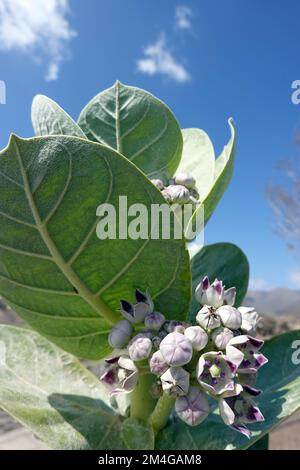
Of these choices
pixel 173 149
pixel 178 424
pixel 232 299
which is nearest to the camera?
pixel 232 299

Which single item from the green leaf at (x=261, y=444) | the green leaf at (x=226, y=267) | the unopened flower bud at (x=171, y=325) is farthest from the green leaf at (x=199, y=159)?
the green leaf at (x=261, y=444)

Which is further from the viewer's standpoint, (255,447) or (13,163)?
(255,447)

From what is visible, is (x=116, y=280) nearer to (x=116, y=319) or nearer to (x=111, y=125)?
(x=116, y=319)

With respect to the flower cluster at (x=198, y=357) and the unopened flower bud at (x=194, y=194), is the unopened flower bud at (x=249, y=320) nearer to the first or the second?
the flower cluster at (x=198, y=357)

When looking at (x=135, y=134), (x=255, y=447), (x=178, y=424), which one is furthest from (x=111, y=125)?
(x=255, y=447)

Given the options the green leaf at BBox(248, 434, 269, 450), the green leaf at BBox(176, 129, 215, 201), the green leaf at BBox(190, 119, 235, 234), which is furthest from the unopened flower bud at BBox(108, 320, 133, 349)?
the green leaf at BBox(248, 434, 269, 450)

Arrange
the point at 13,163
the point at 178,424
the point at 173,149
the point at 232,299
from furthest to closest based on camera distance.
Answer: the point at 173,149 < the point at 178,424 < the point at 232,299 < the point at 13,163

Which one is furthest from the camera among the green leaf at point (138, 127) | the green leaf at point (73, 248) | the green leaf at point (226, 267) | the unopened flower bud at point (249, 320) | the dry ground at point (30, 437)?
the dry ground at point (30, 437)
